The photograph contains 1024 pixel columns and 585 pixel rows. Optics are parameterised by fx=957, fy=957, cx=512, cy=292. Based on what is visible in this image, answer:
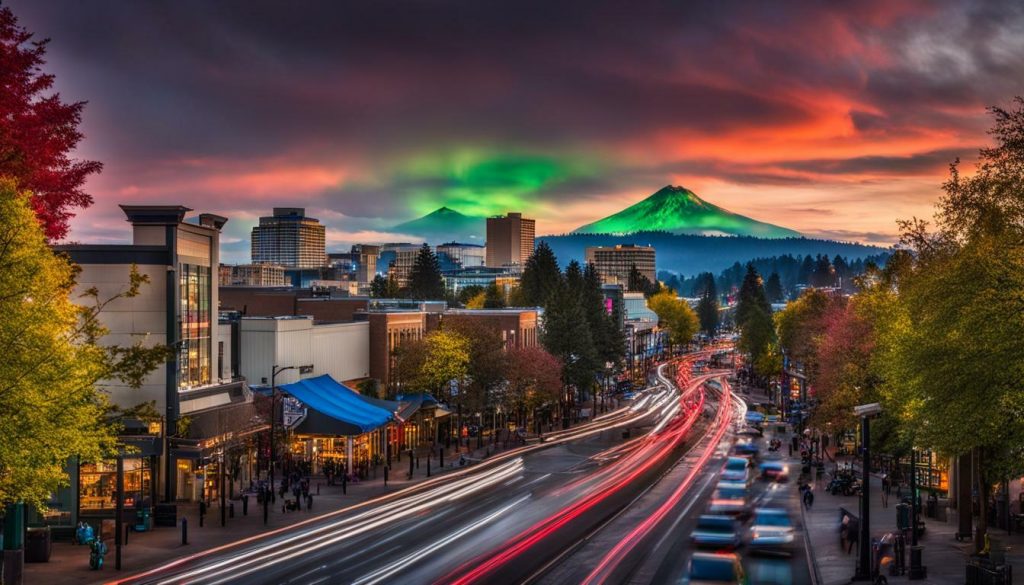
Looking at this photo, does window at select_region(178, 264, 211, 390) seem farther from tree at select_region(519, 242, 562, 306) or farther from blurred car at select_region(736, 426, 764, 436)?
tree at select_region(519, 242, 562, 306)

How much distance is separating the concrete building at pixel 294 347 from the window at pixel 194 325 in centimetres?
874

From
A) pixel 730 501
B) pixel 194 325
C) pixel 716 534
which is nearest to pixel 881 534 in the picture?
pixel 730 501

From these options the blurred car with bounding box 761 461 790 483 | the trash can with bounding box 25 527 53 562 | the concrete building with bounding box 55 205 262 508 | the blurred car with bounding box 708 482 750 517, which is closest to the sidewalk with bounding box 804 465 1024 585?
the blurred car with bounding box 708 482 750 517

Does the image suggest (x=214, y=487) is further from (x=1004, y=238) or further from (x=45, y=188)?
(x=1004, y=238)

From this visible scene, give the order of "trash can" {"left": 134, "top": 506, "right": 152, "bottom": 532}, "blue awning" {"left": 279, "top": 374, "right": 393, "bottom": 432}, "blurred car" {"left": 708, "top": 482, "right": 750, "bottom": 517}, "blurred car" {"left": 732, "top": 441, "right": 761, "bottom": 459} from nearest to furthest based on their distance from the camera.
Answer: "trash can" {"left": 134, "top": 506, "right": 152, "bottom": 532}
"blurred car" {"left": 708, "top": 482, "right": 750, "bottom": 517}
"blue awning" {"left": 279, "top": 374, "right": 393, "bottom": 432}
"blurred car" {"left": 732, "top": 441, "right": 761, "bottom": 459}

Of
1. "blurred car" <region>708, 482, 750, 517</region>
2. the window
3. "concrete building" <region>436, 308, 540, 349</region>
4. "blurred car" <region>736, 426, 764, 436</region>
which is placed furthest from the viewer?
"concrete building" <region>436, 308, 540, 349</region>

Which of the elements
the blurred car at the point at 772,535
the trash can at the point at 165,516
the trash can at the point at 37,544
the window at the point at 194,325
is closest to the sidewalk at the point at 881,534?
the blurred car at the point at 772,535

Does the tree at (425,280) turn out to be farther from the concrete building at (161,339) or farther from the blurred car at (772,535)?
the blurred car at (772,535)

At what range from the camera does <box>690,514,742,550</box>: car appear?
38156 mm

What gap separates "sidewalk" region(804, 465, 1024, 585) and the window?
31314 millimetres

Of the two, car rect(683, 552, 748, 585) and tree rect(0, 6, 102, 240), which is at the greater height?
tree rect(0, 6, 102, 240)

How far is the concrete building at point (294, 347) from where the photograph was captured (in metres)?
60.7

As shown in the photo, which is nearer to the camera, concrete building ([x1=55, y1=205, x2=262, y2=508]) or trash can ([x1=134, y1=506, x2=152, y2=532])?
trash can ([x1=134, y1=506, x2=152, y2=532])

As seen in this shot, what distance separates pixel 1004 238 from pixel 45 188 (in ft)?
112
